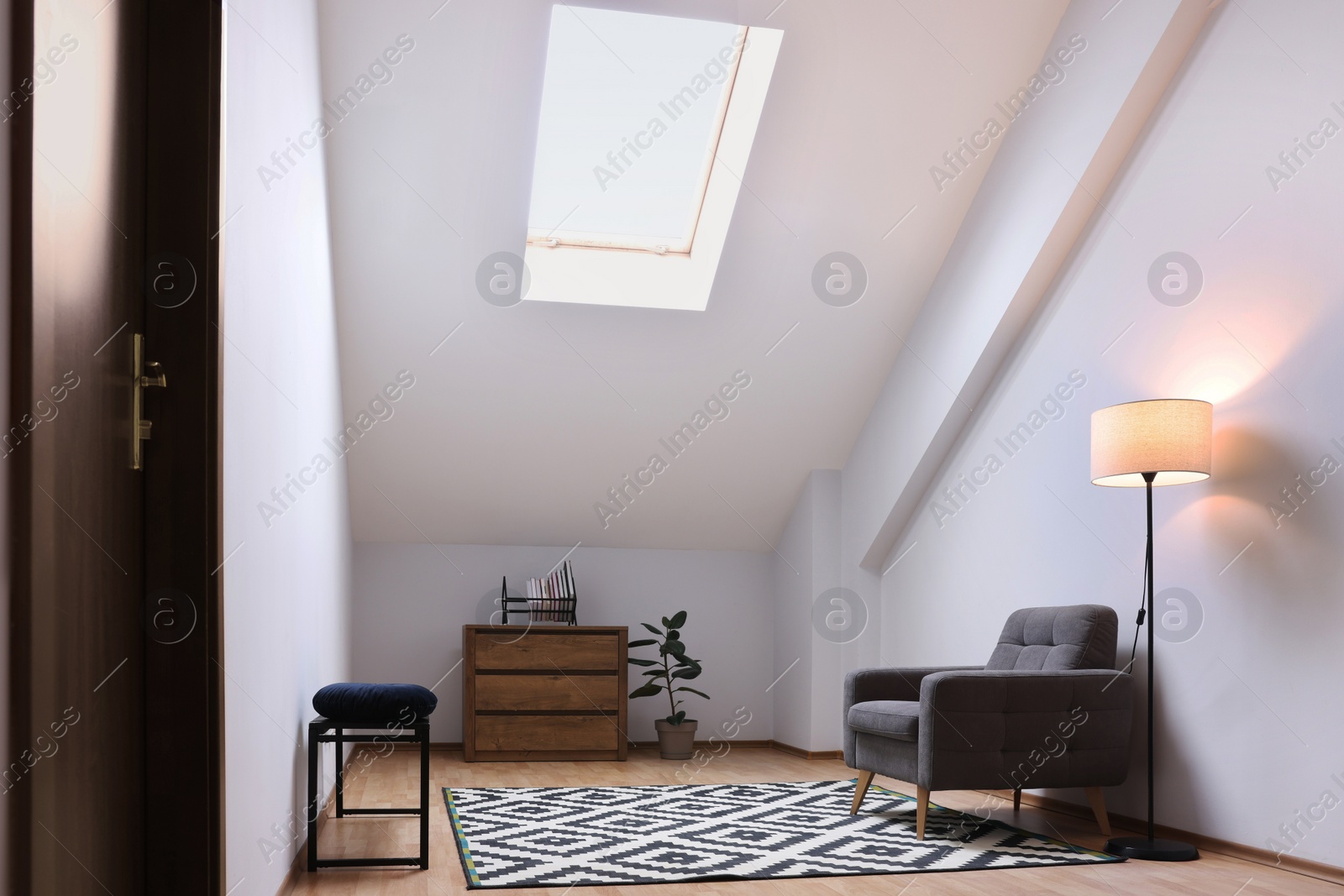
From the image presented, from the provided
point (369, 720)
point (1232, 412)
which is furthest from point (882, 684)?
point (369, 720)

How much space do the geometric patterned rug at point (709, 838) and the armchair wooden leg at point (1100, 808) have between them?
0.71ft

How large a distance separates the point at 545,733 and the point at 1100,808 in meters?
2.98

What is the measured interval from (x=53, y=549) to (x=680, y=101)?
12.8 ft

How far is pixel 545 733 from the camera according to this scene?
5.72m

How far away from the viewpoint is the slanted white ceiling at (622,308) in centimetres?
409

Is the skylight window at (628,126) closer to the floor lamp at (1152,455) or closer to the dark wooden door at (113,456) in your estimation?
the floor lamp at (1152,455)

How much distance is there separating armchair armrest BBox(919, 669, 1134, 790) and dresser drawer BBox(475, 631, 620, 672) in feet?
8.37

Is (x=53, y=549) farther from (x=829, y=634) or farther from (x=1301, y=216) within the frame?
(x=829, y=634)

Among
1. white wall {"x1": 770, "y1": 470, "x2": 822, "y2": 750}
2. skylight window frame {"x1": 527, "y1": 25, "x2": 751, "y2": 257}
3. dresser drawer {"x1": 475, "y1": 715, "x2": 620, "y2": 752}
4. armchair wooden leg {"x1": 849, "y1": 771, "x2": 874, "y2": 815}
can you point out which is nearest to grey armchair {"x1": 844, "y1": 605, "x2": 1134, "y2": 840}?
armchair wooden leg {"x1": 849, "y1": 771, "x2": 874, "y2": 815}

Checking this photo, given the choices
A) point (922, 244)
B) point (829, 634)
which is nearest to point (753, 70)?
point (922, 244)

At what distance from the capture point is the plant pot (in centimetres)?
588

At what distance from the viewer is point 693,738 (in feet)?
20.3

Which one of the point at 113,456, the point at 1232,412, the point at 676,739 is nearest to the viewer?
the point at 113,456

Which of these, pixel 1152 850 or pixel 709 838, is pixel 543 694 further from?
pixel 1152 850
